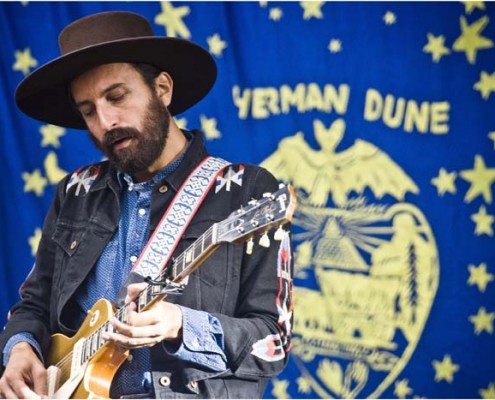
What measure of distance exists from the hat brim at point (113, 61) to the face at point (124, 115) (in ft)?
0.15

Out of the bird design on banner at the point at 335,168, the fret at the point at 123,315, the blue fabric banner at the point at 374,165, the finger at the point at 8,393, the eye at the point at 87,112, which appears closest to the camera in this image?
the fret at the point at 123,315

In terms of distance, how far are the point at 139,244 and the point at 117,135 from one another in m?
0.31

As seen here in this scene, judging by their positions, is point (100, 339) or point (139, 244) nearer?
point (100, 339)

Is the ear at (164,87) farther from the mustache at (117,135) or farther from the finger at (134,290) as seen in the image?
the finger at (134,290)

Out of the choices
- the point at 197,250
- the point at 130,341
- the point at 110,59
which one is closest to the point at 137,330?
the point at 130,341

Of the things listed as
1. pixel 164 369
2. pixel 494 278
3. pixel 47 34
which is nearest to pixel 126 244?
pixel 164 369

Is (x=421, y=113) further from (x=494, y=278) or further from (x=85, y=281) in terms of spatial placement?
(x=85, y=281)

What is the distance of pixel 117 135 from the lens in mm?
2844

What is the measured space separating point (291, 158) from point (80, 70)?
49.4 inches

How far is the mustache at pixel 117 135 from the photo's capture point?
2.84 meters

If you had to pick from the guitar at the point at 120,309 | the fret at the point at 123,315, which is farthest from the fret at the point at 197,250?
the fret at the point at 123,315

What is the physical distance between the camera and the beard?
2.86 metres

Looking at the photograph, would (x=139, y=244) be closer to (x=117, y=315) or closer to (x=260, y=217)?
(x=117, y=315)

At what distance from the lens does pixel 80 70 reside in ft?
9.67
